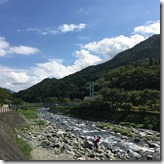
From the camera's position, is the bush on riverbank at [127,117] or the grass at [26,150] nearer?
the grass at [26,150]

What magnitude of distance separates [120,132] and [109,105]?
1587 cm

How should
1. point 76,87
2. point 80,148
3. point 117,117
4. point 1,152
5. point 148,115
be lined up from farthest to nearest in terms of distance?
point 76,87
point 117,117
point 148,115
point 80,148
point 1,152

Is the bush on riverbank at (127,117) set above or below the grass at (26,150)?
above

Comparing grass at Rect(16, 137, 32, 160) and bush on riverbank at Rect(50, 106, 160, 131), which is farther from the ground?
bush on riverbank at Rect(50, 106, 160, 131)

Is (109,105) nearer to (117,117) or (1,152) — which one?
(117,117)

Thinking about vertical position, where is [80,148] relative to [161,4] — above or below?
below

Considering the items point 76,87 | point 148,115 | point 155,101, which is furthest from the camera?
point 76,87

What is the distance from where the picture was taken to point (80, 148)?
43.2ft

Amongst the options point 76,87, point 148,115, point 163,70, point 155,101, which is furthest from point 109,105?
point 76,87

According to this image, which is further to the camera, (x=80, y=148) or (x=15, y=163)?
(x=80, y=148)

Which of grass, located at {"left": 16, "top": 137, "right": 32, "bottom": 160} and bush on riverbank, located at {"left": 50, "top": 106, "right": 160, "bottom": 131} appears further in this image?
bush on riverbank, located at {"left": 50, "top": 106, "right": 160, "bottom": 131}

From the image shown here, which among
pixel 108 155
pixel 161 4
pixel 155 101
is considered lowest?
pixel 108 155

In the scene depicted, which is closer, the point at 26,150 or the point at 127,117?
the point at 26,150

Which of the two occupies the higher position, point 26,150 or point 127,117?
point 127,117
